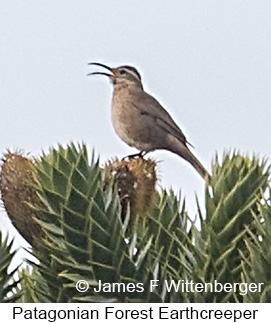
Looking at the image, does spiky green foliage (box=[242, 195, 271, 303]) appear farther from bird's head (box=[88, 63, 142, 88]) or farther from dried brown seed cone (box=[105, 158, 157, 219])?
bird's head (box=[88, 63, 142, 88])

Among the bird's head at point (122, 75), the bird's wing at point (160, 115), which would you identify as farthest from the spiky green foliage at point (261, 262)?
the bird's head at point (122, 75)

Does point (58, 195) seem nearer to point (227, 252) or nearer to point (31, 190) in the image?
point (31, 190)

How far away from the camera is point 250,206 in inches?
192

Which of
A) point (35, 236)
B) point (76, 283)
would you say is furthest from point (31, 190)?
point (76, 283)

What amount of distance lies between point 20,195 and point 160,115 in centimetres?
532

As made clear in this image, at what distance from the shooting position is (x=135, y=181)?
517 cm

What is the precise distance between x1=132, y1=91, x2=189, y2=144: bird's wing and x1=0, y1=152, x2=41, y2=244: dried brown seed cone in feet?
16.9

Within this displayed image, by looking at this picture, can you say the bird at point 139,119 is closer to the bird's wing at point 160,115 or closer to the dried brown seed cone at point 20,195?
the bird's wing at point 160,115

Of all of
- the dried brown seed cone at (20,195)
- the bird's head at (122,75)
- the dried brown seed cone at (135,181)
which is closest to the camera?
the dried brown seed cone at (20,195)

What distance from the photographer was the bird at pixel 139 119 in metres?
9.84

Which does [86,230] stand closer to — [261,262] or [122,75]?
[261,262]

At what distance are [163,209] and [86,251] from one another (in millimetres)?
719
